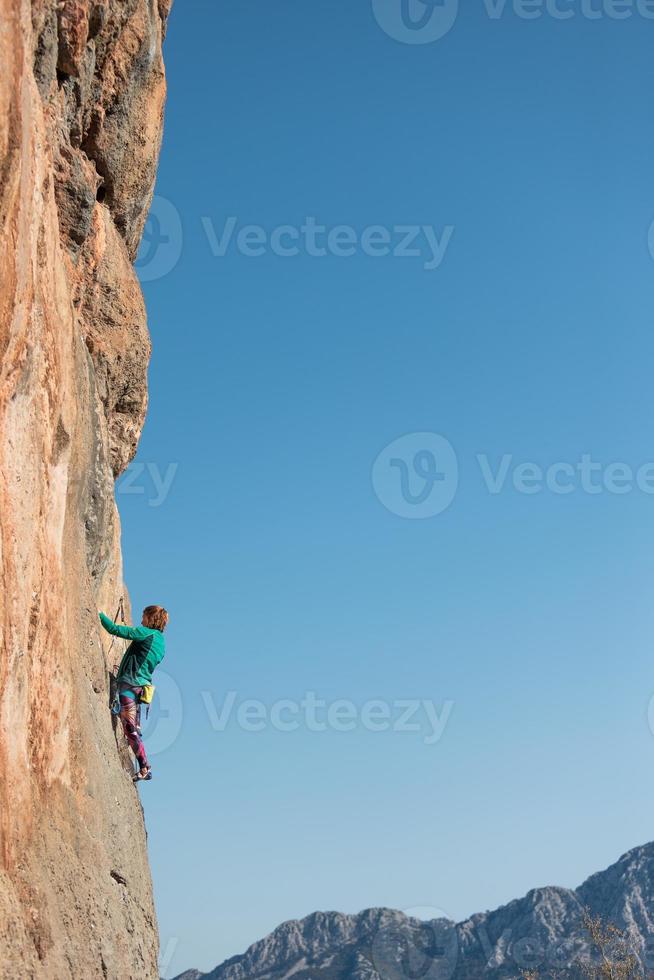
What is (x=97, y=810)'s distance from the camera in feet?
38.1

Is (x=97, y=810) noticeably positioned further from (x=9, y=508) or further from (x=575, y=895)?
(x=575, y=895)

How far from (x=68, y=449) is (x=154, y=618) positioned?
3624 mm

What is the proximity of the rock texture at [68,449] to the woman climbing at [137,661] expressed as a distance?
2.20 ft

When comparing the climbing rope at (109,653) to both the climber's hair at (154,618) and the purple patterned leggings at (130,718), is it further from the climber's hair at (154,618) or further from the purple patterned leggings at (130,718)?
the climber's hair at (154,618)

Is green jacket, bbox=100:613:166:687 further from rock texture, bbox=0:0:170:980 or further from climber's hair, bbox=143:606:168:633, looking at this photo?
rock texture, bbox=0:0:170:980

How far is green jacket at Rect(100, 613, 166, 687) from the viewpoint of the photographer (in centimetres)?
1371

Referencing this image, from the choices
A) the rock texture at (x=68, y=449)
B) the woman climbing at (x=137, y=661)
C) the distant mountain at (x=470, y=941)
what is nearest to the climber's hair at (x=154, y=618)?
the woman climbing at (x=137, y=661)

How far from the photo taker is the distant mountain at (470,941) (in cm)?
16100

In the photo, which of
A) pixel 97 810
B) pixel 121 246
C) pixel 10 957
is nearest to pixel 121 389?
pixel 121 246

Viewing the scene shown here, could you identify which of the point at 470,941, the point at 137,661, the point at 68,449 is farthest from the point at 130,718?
the point at 470,941

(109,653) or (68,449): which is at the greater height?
(68,449)

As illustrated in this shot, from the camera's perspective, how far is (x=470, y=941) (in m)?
180

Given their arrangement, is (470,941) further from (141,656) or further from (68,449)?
(68,449)

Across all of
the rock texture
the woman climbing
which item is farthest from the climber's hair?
the rock texture
